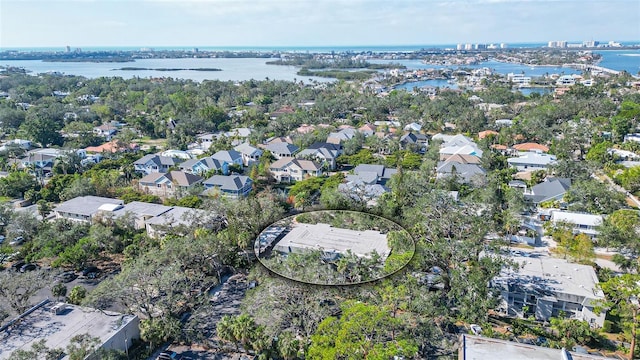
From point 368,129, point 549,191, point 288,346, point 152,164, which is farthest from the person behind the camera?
point 368,129

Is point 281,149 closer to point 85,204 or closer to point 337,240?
point 85,204

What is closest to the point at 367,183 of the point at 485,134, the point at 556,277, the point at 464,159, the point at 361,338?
the point at 464,159

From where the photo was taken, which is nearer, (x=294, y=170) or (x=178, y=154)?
(x=294, y=170)

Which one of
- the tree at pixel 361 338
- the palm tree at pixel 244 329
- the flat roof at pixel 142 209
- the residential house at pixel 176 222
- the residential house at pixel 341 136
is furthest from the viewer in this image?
the residential house at pixel 341 136

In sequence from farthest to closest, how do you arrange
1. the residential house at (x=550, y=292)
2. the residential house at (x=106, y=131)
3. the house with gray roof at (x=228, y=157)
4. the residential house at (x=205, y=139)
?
the residential house at (x=106, y=131), the residential house at (x=205, y=139), the house with gray roof at (x=228, y=157), the residential house at (x=550, y=292)

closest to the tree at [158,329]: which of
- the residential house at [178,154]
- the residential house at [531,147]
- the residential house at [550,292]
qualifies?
the residential house at [550,292]

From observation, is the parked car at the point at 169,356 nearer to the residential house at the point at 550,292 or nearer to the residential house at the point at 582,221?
the residential house at the point at 550,292

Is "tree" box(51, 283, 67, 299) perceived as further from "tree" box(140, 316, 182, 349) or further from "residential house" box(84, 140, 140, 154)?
"residential house" box(84, 140, 140, 154)

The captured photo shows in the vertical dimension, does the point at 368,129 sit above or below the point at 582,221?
above
